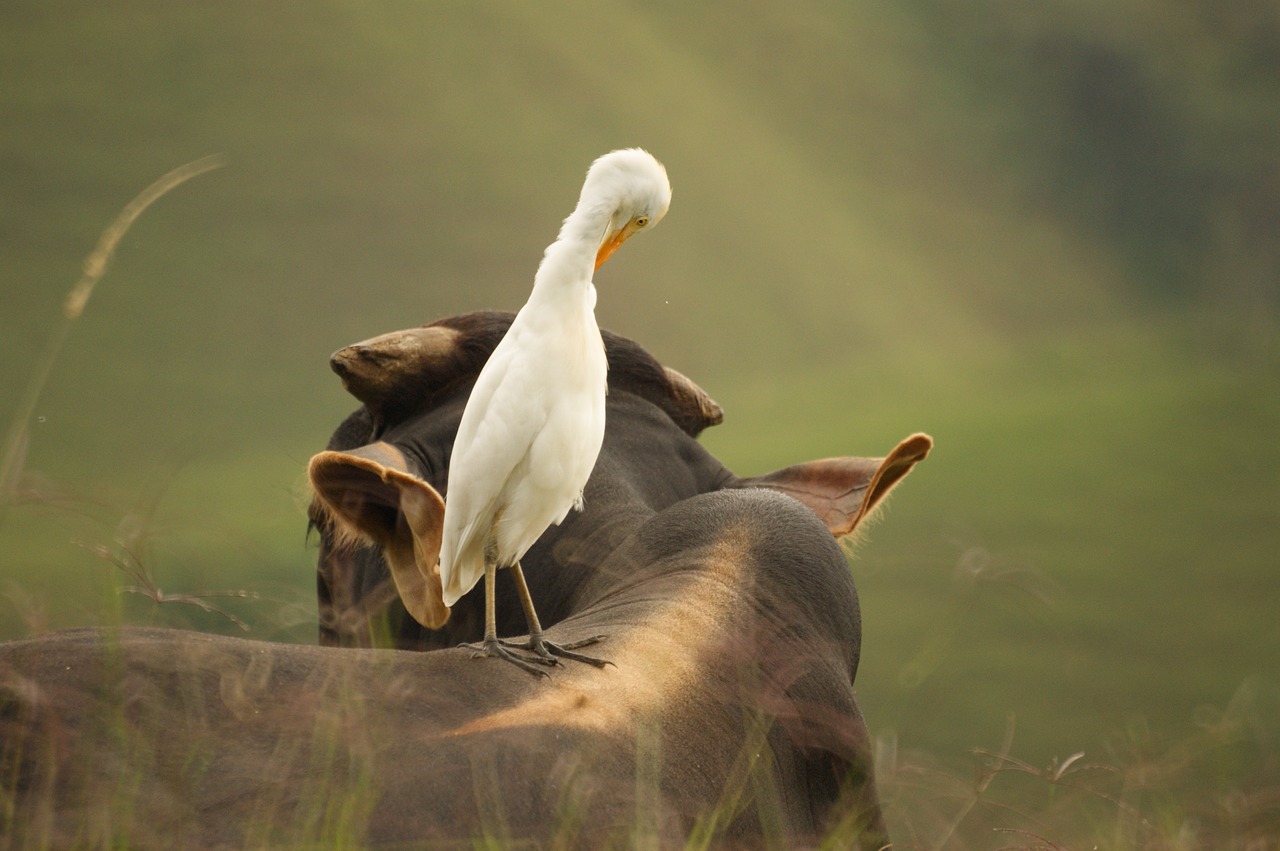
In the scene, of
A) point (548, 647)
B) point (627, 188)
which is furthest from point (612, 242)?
point (548, 647)

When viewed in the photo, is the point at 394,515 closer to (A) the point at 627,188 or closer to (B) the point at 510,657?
(B) the point at 510,657

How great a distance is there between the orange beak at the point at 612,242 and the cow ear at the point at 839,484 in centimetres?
118

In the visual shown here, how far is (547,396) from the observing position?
10.2 feet

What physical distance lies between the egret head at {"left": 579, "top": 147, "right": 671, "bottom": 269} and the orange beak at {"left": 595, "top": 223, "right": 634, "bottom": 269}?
22mm

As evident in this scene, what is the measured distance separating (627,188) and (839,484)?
68.8 inches

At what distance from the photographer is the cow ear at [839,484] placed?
4109 mm

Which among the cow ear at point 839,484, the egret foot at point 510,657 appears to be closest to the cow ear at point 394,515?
the egret foot at point 510,657

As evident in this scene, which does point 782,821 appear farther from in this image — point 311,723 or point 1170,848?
point 311,723

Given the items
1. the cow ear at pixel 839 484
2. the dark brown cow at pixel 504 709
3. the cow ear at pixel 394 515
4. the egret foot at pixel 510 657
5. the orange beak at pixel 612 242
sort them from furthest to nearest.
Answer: the cow ear at pixel 839 484, the orange beak at pixel 612 242, the cow ear at pixel 394 515, the egret foot at pixel 510 657, the dark brown cow at pixel 504 709

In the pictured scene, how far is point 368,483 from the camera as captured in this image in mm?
3205

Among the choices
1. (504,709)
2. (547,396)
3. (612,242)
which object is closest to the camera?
(504,709)

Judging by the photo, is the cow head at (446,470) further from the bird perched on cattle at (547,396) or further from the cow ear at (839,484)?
the bird perched on cattle at (547,396)

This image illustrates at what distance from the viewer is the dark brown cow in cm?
220

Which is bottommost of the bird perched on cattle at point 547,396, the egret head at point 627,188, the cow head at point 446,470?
the cow head at point 446,470
